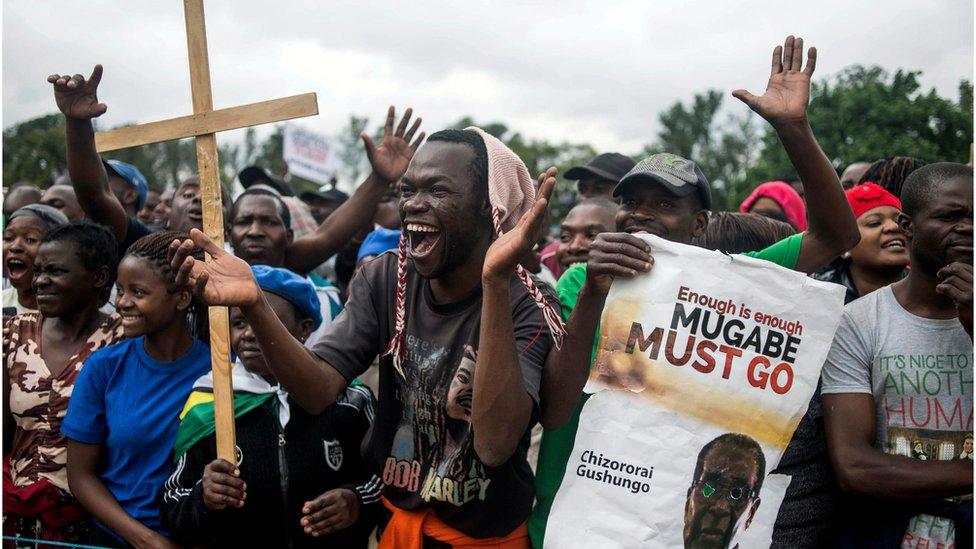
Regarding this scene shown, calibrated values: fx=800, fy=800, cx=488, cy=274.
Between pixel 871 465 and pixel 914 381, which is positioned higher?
pixel 914 381

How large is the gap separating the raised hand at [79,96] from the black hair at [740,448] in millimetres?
2599

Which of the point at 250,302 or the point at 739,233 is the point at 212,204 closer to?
the point at 250,302

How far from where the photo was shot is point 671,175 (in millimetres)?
2561

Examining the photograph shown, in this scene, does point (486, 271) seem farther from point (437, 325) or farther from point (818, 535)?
point (818, 535)

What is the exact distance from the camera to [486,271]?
2131mm

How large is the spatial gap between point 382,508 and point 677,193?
1.44m

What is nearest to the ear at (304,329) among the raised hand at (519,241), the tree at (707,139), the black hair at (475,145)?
the black hair at (475,145)

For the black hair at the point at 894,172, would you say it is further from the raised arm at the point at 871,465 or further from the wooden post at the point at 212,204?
the wooden post at the point at 212,204

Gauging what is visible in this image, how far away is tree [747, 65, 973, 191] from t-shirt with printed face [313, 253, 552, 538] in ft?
57.4

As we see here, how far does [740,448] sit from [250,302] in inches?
56.7

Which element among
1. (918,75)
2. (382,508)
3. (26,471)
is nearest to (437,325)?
(382,508)

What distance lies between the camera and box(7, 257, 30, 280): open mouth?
14.1 ft

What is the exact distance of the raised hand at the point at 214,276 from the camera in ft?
7.43

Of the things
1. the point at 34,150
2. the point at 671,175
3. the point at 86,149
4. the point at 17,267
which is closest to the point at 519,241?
the point at 671,175
